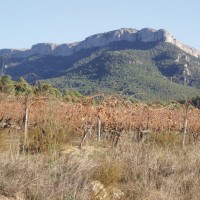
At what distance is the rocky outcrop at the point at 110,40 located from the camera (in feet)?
440

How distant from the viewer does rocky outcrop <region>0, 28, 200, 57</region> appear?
134250 mm

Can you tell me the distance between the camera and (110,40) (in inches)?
6048

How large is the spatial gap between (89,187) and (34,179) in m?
0.83

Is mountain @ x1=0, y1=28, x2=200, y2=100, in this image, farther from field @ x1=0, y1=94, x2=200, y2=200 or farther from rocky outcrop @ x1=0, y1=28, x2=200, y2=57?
field @ x1=0, y1=94, x2=200, y2=200

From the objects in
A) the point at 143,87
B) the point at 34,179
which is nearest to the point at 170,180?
the point at 34,179

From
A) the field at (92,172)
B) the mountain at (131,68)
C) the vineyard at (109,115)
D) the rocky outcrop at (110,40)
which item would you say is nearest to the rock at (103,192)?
the field at (92,172)

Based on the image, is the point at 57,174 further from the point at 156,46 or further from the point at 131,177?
the point at 156,46

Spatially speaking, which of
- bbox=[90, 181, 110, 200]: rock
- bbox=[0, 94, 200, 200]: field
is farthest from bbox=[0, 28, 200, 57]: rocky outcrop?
bbox=[90, 181, 110, 200]: rock

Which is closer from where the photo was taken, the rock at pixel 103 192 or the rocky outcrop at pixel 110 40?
the rock at pixel 103 192

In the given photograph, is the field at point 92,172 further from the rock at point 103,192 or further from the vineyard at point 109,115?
the vineyard at point 109,115

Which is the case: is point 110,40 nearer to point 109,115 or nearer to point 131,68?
point 131,68

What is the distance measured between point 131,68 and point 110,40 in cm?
6409

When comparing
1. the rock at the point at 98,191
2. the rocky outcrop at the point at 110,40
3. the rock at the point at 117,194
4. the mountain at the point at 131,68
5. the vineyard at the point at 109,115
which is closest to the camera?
the rock at the point at 98,191

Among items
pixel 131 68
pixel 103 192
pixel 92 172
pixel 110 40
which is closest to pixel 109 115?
pixel 92 172
